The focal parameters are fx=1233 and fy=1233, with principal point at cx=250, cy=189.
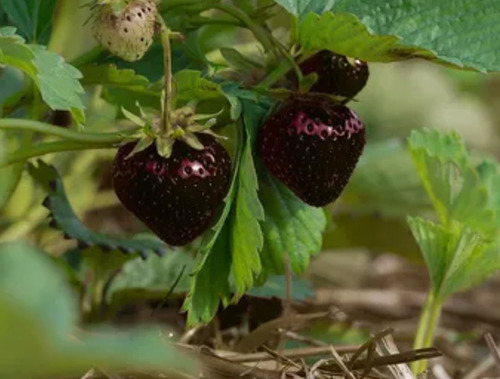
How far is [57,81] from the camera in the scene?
86 centimetres

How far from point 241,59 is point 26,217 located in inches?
17.9

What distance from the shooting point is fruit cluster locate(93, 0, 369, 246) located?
34.9 inches

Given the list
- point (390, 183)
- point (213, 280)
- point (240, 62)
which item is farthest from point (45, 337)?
point (390, 183)

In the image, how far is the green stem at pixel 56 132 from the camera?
903 mm

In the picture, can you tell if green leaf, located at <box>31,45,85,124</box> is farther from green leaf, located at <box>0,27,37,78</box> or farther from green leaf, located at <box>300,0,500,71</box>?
green leaf, located at <box>300,0,500,71</box>

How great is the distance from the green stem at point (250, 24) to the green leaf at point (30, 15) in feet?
0.50

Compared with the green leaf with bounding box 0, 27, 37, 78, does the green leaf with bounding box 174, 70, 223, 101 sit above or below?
below

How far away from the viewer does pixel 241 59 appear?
41.4 inches

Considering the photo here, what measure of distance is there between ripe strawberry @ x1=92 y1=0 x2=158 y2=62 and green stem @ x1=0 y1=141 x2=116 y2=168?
0.09 meters

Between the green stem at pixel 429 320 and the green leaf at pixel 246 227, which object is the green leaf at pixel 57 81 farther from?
the green stem at pixel 429 320

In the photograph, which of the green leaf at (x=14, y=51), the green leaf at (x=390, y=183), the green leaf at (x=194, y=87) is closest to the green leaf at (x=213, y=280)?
the green leaf at (x=194, y=87)

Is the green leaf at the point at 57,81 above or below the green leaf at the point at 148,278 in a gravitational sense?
above

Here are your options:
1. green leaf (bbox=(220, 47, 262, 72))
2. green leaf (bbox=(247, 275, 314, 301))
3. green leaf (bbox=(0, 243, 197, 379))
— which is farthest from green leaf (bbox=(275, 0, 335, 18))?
green leaf (bbox=(0, 243, 197, 379))

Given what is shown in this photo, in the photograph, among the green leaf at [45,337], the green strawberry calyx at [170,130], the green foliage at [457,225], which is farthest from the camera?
the green foliage at [457,225]
